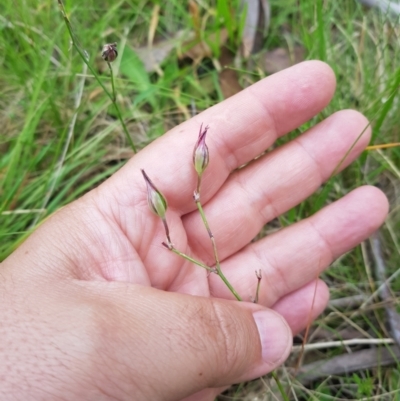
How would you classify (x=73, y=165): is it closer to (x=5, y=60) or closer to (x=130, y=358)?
(x=5, y=60)

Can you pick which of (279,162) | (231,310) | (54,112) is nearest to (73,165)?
(54,112)

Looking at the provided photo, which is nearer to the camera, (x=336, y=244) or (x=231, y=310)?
(x=231, y=310)

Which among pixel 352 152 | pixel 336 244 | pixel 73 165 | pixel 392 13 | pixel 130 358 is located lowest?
pixel 336 244

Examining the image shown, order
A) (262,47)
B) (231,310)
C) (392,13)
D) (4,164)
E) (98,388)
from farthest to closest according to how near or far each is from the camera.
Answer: (262,47)
(392,13)
(4,164)
(231,310)
(98,388)

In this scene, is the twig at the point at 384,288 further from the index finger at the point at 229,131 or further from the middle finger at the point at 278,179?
the index finger at the point at 229,131

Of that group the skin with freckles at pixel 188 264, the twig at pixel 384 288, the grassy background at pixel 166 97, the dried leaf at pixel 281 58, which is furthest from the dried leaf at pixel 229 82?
the twig at pixel 384 288

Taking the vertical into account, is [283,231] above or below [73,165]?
below

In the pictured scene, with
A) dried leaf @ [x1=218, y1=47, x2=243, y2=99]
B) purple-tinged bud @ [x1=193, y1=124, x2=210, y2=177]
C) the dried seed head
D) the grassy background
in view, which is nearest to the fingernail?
the grassy background

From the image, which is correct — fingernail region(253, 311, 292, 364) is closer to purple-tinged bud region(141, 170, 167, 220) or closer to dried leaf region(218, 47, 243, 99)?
purple-tinged bud region(141, 170, 167, 220)
